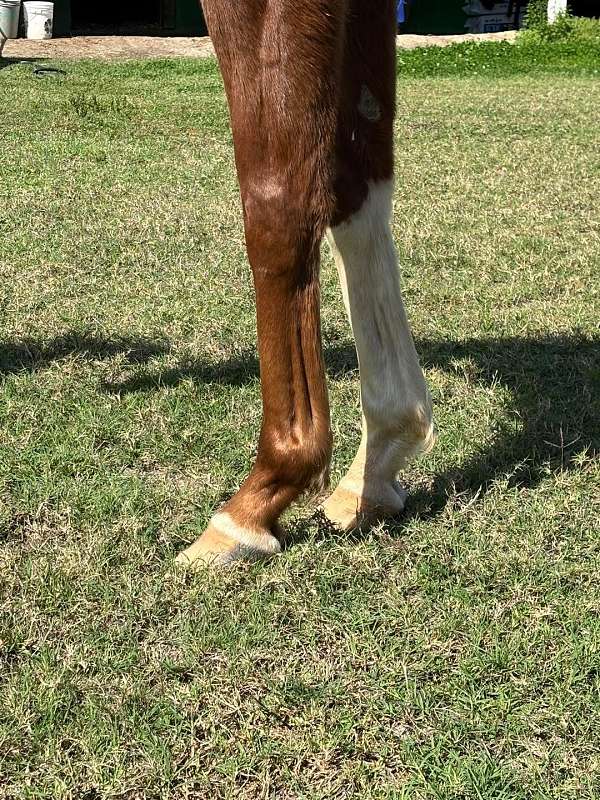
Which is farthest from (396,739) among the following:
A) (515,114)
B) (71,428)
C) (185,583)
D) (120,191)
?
(515,114)

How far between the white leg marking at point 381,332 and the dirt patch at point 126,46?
506 inches

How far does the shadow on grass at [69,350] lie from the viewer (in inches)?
→ 123

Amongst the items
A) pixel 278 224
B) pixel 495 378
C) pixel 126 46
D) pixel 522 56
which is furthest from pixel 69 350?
pixel 126 46

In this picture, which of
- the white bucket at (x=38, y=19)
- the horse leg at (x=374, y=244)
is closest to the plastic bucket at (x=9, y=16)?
the white bucket at (x=38, y=19)

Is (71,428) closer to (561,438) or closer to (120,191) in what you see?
(561,438)

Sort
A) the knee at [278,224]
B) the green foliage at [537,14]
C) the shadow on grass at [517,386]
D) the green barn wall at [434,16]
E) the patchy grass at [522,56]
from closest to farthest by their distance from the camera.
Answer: the knee at [278,224] < the shadow on grass at [517,386] < the patchy grass at [522,56] < the green foliage at [537,14] < the green barn wall at [434,16]

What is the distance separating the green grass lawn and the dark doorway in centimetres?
1813

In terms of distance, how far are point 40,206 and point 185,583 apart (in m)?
3.82

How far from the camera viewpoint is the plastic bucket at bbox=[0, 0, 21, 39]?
1446 cm

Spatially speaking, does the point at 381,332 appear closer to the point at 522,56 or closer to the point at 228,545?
the point at 228,545

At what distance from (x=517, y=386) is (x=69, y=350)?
153 cm

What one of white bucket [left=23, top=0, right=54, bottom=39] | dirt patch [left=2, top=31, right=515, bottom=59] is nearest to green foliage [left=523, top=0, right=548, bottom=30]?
dirt patch [left=2, top=31, right=515, bottom=59]

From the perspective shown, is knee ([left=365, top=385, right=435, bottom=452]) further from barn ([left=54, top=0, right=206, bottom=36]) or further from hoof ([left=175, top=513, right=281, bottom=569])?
barn ([left=54, top=0, right=206, bottom=36])

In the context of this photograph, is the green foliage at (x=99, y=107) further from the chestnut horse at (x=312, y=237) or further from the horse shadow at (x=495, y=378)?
→ the chestnut horse at (x=312, y=237)
